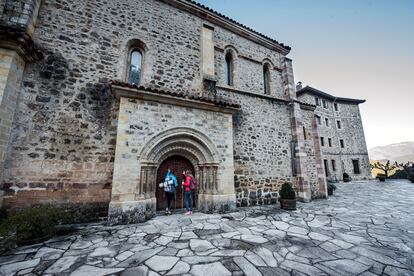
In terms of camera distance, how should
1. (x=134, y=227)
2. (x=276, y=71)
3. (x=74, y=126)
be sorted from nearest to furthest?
(x=134, y=227) → (x=74, y=126) → (x=276, y=71)

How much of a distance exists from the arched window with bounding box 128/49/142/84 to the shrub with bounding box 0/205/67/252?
16.3 feet

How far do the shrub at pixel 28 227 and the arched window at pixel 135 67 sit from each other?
195 inches

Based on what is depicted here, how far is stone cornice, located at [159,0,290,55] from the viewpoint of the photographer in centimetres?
811

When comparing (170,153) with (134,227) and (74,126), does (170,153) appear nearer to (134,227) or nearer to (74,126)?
(134,227)

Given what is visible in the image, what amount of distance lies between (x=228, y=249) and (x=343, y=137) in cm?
2741

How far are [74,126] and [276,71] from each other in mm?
10346

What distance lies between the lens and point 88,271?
255 centimetres

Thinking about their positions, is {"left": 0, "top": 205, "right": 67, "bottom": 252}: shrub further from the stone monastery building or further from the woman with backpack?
the woman with backpack

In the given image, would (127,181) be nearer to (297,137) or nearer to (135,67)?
(135,67)

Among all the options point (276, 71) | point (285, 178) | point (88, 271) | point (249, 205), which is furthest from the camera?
point (276, 71)

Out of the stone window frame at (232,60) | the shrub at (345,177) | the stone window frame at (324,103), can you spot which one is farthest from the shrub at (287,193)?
the stone window frame at (324,103)

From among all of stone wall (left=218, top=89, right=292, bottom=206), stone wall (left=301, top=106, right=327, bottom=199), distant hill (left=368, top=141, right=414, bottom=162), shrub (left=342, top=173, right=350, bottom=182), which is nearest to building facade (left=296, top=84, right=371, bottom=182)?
shrub (left=342, top=173, right=350, bottom=182)

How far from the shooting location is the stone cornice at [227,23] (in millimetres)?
8109

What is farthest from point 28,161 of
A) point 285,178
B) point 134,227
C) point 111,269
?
point 285,178
